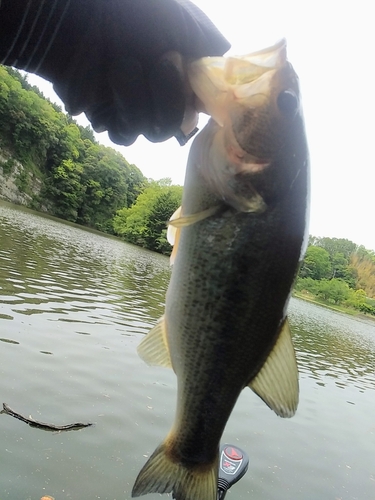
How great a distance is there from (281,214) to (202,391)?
86 cm

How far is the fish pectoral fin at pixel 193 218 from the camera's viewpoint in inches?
70.3

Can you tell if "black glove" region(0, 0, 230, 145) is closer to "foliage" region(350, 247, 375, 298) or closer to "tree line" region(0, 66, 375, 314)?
"tree line" region(0, 66, 375, 314)

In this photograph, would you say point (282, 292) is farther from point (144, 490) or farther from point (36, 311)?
point (36, 311)

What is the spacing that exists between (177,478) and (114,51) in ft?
6.33

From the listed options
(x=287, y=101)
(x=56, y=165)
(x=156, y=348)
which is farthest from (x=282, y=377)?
(x=56, y=165)

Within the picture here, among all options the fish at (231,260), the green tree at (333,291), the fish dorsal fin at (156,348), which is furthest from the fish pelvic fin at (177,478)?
the green tree at (333,291)

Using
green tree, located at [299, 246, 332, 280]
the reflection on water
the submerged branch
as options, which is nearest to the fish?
the submerged branch

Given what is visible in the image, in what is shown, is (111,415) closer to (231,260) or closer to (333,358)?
(231,260)

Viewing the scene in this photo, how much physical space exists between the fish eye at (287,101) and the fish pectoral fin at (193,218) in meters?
0.47

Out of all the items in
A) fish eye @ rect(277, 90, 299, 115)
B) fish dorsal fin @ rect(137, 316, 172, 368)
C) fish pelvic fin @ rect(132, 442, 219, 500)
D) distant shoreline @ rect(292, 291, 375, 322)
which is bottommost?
distant shoreline @ rect(292, 291, 375, 322)

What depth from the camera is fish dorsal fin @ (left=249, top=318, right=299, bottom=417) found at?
1.92 metres

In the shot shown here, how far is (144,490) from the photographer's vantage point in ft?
6.15

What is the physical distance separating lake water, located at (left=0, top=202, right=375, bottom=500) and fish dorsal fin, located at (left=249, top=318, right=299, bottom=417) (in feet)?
14.4

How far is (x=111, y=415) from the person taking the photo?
296 inches
